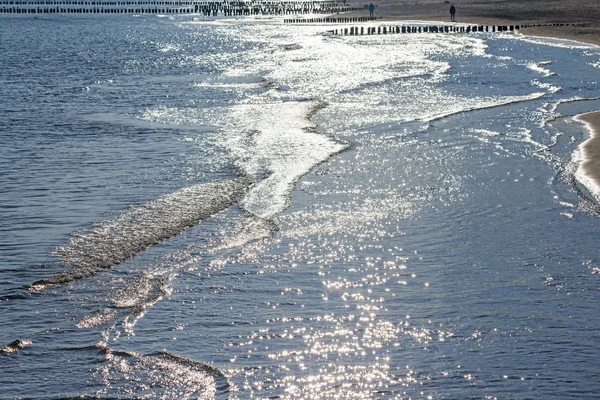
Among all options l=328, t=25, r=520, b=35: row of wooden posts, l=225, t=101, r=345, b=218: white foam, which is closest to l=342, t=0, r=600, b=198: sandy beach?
l=328, t=25, r=520, b=35: row of wooden posts

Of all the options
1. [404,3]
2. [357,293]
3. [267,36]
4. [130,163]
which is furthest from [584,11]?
[357,293]

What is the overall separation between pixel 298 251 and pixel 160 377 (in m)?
4.03

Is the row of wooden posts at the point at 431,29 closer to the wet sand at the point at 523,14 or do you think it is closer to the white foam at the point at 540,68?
the wet sand at the point at 523,14

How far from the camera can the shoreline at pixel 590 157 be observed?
50.3 feet

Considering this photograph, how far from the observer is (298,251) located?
38.3 feet

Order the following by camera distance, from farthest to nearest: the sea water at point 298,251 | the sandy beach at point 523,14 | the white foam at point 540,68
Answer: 1. the sandy beach at point 523,14
2. the white foam at point 540,68
3. the sea water at point 298,251

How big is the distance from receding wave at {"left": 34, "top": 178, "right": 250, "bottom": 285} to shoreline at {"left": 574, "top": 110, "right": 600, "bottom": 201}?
6.03 m

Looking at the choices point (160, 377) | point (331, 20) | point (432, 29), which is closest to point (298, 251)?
point (160, 377)

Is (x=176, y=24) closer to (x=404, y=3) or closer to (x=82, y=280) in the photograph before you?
(x=404, y=3)

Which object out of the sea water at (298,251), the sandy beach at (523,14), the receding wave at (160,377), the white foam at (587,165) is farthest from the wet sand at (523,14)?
the receding wave at (160,377)

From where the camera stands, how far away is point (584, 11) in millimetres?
77438

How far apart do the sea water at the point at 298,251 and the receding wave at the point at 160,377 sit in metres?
0.02

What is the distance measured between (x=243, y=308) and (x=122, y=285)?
1.68 m

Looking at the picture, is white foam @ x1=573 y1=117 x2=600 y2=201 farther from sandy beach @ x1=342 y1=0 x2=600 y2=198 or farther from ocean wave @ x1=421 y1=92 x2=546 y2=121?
sandy beach @ x1=342 y1=0 x2=600 y2=198
